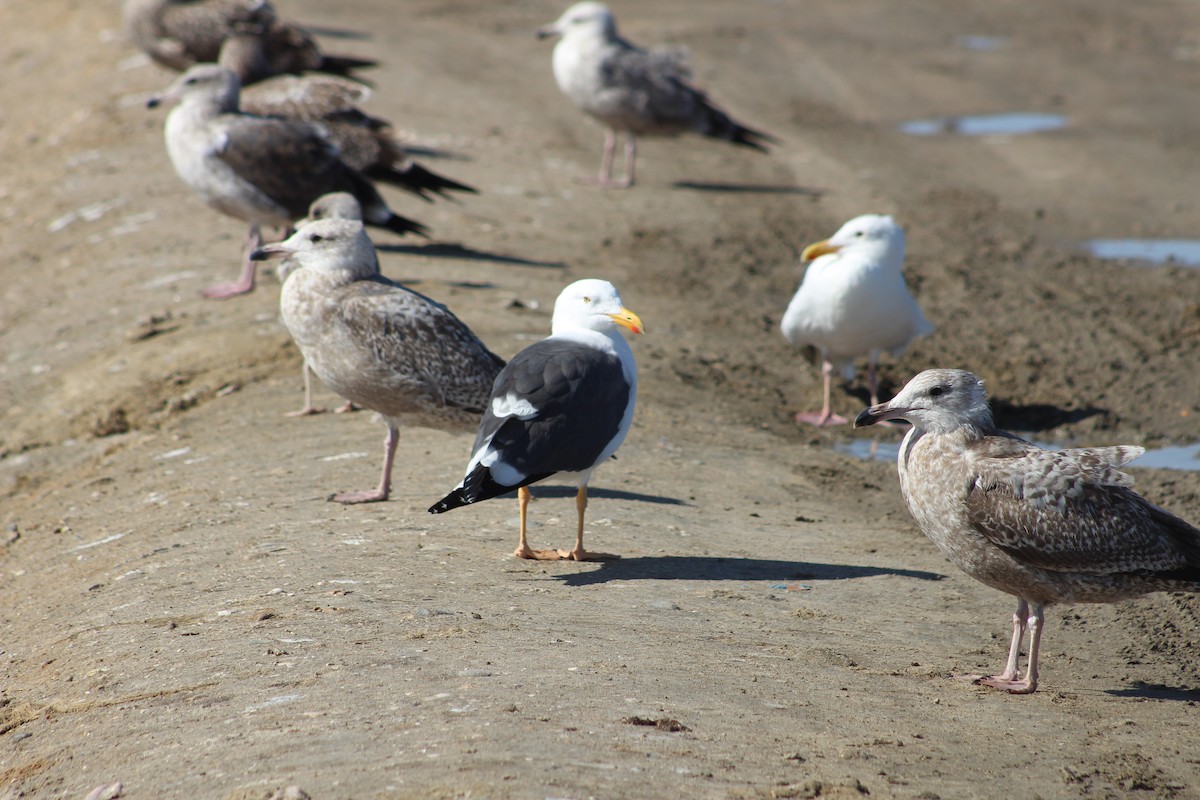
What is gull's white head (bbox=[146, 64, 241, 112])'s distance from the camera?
34.7 ft

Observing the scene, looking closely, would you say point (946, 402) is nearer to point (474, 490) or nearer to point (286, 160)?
point (474, 490)

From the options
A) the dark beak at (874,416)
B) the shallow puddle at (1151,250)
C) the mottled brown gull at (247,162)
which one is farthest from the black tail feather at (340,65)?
the dark beak at (874,416)

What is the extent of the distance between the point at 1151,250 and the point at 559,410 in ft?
28.0

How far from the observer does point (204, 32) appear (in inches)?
589

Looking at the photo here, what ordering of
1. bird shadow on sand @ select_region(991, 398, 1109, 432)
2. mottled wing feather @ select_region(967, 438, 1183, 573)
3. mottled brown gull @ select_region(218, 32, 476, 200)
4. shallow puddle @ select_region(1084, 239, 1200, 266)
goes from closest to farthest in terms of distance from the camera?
mottled wing feather @ select_region(967, 438, 1183, 573), bird shadow on sand @ select_region(991, 398, 1109, 432), mottled brown gull @ select_region(218, 32, 476, 200), shallow puddle @ select_region(1084, 239, 1200, 266)

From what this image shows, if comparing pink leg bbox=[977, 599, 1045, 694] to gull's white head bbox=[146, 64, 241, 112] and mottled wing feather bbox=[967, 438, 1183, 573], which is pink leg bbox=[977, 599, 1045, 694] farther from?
gull's white head bbox=[146, 64, 241, 112]

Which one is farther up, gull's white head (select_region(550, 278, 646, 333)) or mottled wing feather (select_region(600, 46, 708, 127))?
gull's white head (select_region(550, 278, 646, 333))

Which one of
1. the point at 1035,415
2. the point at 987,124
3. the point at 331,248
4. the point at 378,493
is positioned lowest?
the point at 1035,415

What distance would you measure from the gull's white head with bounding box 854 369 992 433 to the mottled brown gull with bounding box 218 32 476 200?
698 centimetres

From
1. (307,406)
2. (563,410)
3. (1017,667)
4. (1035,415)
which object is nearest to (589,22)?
(1035,415)

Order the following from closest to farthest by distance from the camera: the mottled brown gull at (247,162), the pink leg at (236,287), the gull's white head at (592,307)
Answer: the gull's white head at (592,307), the pink leg at (236,287), the mottled brown gull at (247,162)

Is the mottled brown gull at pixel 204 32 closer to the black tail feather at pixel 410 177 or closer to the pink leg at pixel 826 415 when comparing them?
the black tail feather at pixel 410 177

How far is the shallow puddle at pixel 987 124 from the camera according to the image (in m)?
16.5

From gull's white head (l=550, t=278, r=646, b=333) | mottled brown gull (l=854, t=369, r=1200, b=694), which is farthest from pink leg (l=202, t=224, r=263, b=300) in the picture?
mottled brown gull (l=854, t=369, r=1200, b=694)
